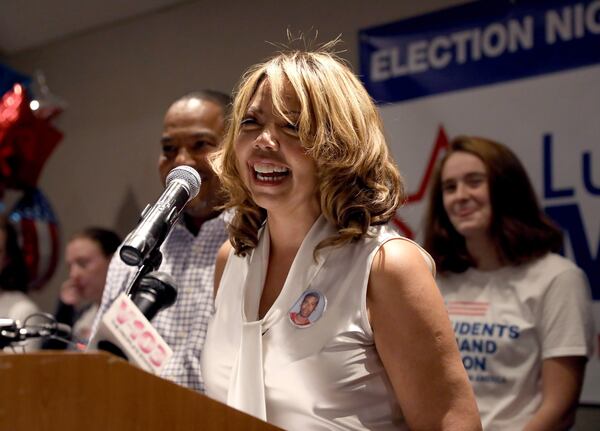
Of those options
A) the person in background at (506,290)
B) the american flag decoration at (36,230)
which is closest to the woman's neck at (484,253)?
the person in background at (506,290)

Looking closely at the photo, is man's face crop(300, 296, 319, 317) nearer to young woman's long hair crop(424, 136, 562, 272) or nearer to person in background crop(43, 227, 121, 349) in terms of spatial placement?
young woman's long hair crop(424, 136, 562, 272)

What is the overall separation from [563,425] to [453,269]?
23.7 inches

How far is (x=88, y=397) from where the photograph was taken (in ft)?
3.37

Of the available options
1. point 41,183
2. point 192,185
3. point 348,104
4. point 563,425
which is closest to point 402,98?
point 563,425

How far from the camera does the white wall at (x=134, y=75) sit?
12.5 ft

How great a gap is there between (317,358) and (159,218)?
1.27ft

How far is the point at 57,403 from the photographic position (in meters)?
1.01

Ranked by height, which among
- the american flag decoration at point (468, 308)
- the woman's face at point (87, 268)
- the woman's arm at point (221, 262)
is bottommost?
the american flag decoration at point (468, 308)

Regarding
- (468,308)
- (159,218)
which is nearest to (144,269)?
(159,218)

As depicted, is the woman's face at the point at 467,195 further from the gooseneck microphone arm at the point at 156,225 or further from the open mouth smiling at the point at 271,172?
the gooseneck microphone arm at the point at 156,225

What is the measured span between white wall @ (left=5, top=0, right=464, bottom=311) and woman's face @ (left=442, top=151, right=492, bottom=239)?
939mm

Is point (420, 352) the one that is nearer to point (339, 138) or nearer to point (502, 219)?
point (339, 138)

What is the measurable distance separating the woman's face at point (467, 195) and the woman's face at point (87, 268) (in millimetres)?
1712

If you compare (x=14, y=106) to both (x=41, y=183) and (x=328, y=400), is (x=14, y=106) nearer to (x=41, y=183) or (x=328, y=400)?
(x=41, y=183)
